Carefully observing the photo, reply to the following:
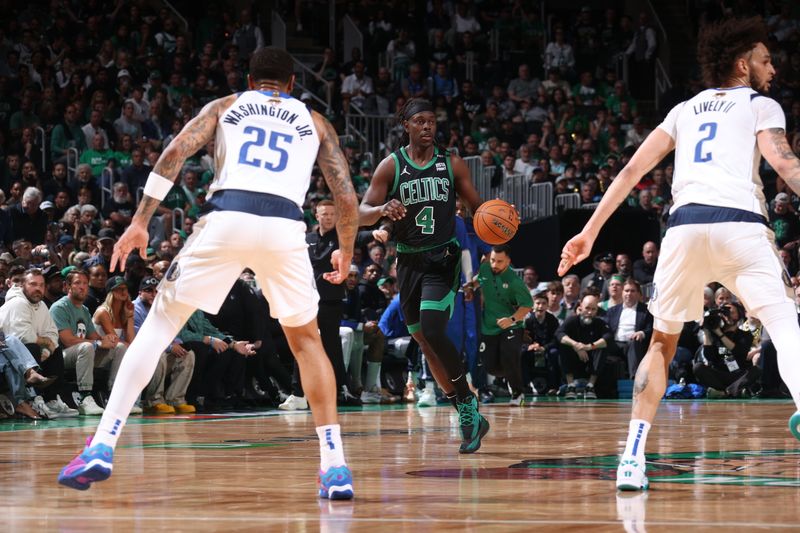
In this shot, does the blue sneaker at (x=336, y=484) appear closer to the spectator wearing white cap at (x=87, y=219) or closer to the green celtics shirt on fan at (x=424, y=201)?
the green celtics shirt on fan at (x=424, y=201)

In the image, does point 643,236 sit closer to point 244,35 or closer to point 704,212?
point 244,35

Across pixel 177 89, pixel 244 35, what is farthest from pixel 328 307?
pixel 244 35

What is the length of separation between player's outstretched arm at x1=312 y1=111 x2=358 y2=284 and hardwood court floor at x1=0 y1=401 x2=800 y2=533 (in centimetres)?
112

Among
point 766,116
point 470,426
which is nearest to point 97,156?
point 470,426

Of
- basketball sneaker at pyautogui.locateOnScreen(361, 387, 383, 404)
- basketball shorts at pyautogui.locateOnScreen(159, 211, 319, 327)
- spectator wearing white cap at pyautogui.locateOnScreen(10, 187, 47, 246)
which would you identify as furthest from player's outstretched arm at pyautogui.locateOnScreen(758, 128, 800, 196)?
spectator wearing white cap at pyautogui.locateOnScreen(10, 187, 47, 246)

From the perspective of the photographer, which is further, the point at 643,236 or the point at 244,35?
the point at 244,35

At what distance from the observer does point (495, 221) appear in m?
7.95

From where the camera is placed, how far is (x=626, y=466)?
15.9 feet

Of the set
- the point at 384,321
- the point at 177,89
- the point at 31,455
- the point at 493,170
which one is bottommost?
the point at 31,455

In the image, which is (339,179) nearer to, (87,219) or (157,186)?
(157,186)

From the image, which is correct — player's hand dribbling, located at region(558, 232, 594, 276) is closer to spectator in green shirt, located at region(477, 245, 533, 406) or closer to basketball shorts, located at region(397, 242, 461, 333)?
basketball shorts, located at region(397, 242, 461, 333)

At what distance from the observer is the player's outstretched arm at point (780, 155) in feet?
16.4

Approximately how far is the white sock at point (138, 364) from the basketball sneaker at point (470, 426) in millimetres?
2512

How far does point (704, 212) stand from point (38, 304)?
7861 mm
